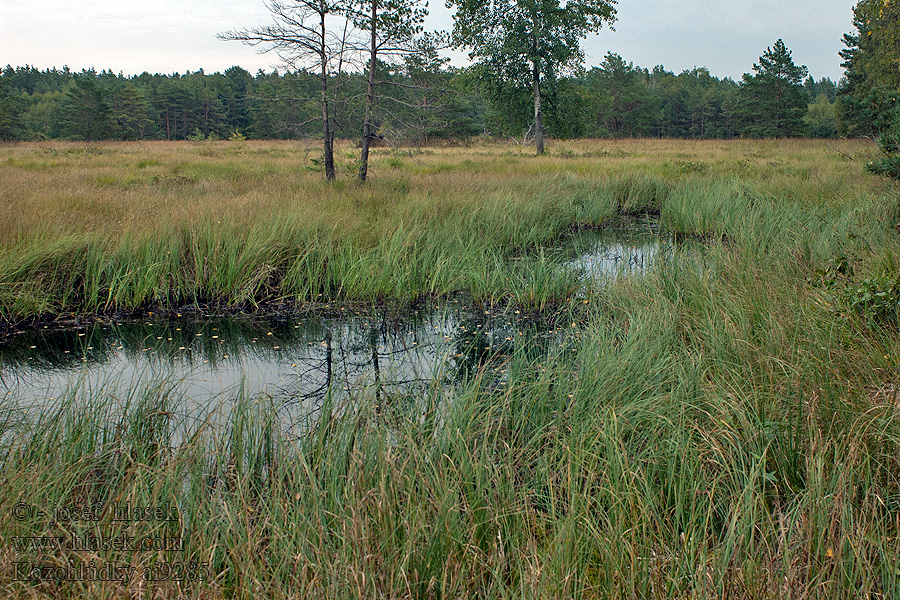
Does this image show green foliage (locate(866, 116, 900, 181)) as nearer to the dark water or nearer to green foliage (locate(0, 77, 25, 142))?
the dark water

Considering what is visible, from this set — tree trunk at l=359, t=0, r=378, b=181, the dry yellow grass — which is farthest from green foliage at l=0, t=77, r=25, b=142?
tree trunk at l=359, t=0, r=378, b=181

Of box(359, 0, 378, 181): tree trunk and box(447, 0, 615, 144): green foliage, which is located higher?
box(447, 0, 615, 144): green foliage

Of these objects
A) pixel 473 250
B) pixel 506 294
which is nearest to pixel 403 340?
pixel 506 294

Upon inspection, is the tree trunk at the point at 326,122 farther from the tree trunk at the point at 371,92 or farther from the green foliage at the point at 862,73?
the green foliage at the point at 862,73

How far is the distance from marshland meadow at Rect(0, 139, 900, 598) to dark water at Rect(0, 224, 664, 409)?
0.16 ft

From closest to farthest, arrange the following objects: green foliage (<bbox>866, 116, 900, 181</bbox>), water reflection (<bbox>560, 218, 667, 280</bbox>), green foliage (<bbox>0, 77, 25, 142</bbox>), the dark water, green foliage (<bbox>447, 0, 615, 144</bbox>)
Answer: the dark water, water reflection (<bbox>560, 218, 667, 280</bbox>), green foliage (<bbox>866, 116, 900, 181</bbox>), green foliage (<bbox>447, 0, 615, 144</bbox>), green foliage (<bbox>0, 77, 25, 142</bbox>)

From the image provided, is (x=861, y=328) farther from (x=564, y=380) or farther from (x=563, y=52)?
(x=563, y=52)

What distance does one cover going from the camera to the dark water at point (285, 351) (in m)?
4.27

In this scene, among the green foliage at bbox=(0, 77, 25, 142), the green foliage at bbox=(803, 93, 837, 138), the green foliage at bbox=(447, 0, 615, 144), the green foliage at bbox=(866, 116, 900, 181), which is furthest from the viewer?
the green foliage at bbox=(803, 93, 837, 138)

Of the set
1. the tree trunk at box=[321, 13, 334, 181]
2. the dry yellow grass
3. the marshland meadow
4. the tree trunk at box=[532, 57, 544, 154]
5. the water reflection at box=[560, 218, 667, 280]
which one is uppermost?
the tree trunk at box=[532, 57, 544, 154]

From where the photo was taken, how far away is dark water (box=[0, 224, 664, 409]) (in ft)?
14.0

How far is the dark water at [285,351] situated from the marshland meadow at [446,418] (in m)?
0.05

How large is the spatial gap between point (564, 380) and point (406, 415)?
1015 mm

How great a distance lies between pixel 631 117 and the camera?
60.4 metres
